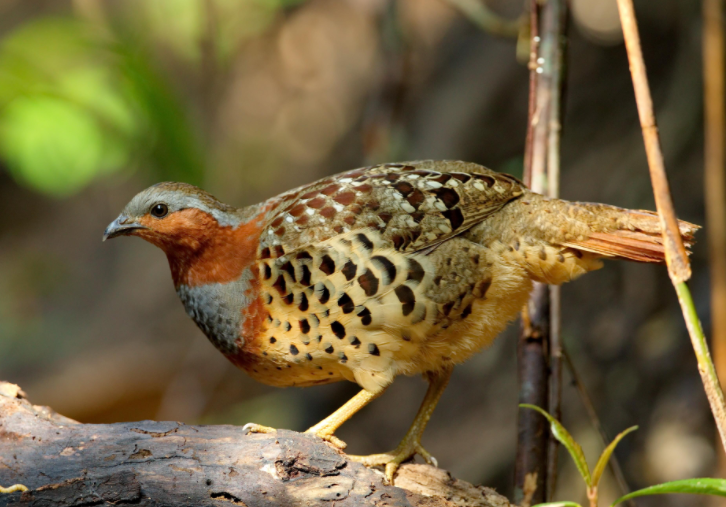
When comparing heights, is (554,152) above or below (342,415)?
above

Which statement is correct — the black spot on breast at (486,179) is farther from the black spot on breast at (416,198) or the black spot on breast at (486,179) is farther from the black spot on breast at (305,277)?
the black spot on breast at (305,277)

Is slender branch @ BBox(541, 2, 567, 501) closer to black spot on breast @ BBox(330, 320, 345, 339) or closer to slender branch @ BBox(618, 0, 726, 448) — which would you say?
black spot on breast @ BBox(330, 320, 345, 339)

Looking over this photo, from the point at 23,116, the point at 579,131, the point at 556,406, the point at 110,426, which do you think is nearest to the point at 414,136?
the point at 579,131

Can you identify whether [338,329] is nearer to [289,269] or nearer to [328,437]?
[289,269]

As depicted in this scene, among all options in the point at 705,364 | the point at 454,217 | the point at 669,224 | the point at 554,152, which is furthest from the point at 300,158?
the point at 705,364

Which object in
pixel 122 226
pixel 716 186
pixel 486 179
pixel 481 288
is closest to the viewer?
pixel 481 288

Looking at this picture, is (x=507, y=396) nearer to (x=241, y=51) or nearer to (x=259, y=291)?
(x=259, y=291)

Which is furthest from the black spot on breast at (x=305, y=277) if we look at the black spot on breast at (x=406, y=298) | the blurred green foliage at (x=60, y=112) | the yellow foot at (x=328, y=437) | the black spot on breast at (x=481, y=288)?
the blurred green foliage at (x=60, y=112)
